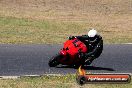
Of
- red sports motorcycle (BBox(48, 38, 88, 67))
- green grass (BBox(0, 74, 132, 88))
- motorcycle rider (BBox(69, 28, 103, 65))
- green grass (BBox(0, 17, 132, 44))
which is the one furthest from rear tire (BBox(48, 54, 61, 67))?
green grass (BBox(0, 17, 132, 44))

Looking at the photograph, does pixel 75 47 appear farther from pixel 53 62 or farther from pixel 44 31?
pixel 44 31

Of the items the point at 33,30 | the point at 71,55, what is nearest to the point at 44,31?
the point at 33,30

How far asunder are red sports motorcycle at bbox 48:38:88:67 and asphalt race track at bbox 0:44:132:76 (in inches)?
7.4

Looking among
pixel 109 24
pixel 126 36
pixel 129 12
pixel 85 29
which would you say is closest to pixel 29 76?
pixel 126 36

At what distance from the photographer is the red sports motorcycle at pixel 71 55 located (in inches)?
607

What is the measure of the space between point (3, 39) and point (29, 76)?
728 cm

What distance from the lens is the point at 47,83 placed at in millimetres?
12406

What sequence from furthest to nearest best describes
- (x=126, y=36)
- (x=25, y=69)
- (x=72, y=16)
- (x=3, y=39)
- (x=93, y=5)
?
(x=93, y=5)
(x=72, y=16)
(x=126, y=36)
(x=3, y=39)
(x=25, y=69)

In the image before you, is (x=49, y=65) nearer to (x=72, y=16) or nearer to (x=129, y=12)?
(x=72, y=16)

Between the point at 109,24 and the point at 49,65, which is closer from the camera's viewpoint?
the point at 49,65

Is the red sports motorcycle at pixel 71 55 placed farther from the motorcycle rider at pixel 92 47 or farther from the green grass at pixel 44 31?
the green grass at pixel 44 31

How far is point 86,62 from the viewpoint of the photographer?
15.6 metres

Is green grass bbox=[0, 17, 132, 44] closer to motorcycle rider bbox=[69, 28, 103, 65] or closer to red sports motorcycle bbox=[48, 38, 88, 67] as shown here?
red sports motorcycle bbox=[48, 38, 88, 67]

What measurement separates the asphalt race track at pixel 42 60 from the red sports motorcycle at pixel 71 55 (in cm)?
19
